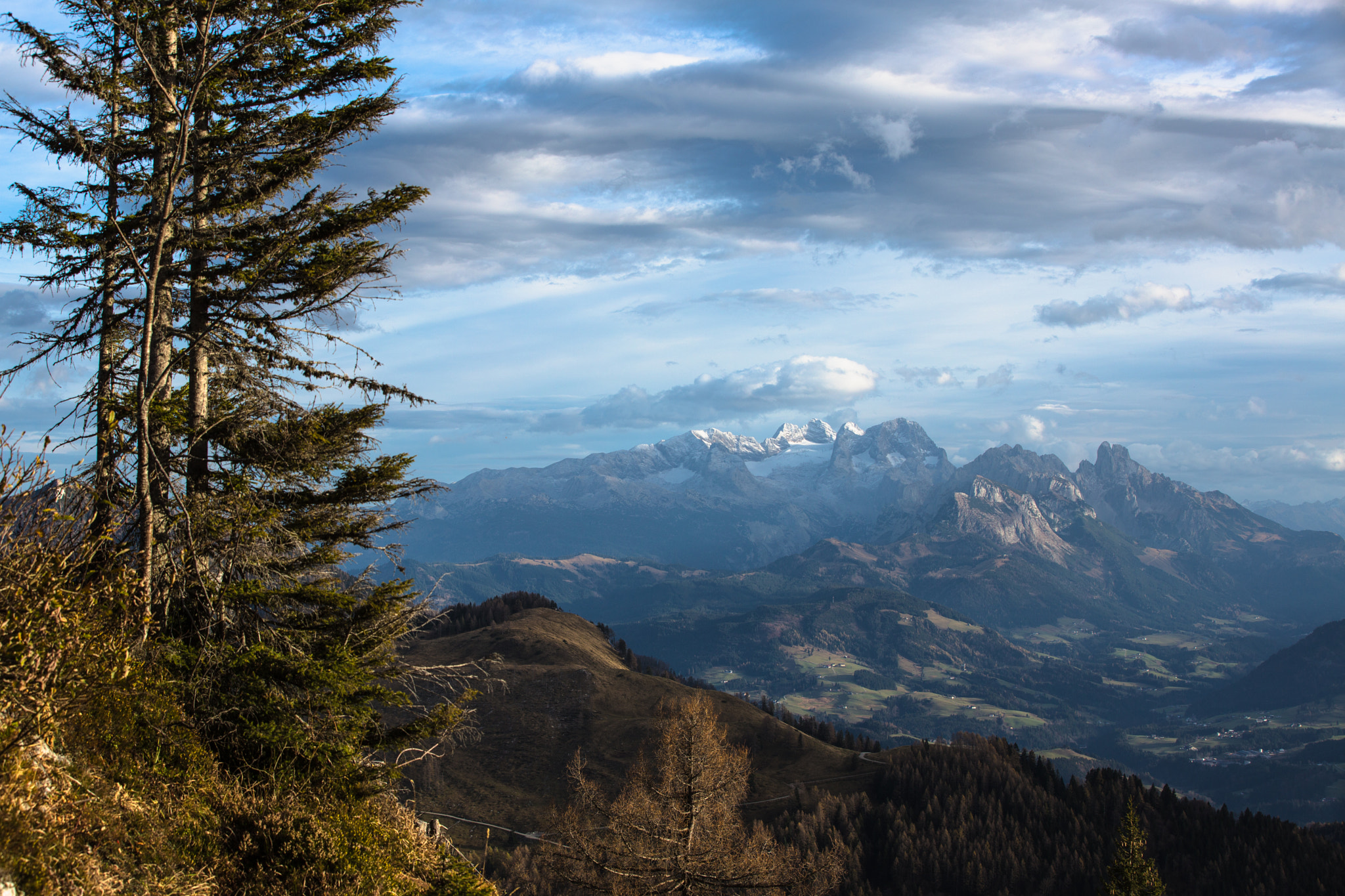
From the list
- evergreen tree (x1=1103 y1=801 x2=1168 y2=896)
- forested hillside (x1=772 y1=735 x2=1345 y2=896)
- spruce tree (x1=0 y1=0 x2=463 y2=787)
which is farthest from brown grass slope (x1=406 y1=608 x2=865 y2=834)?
spruce tree (x1=0 y1=0 x2=463 y2=787)

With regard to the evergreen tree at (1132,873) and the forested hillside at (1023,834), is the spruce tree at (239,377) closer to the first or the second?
the evergreen tree at (1132,873)

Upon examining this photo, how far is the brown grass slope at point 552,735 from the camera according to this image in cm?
9262

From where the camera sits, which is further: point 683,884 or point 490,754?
point 490,754

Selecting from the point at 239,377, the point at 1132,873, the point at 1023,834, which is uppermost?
the point at 239,377

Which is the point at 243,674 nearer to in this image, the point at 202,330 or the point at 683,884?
the point at 202,330

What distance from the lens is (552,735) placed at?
107562mm

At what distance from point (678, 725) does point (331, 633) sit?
2255cm

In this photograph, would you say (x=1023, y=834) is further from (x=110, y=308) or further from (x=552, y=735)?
(x=110, y=308)

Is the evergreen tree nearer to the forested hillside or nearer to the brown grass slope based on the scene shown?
the forested hillside

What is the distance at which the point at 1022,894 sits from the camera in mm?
96250

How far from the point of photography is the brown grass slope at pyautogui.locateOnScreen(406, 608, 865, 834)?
92625 millimetres

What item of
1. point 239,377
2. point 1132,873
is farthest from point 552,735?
point 239,377

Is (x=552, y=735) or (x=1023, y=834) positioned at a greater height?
(x=552, y=735)

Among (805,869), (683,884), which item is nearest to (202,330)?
(683,884)
